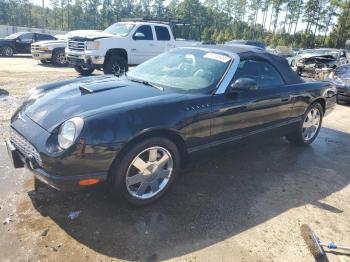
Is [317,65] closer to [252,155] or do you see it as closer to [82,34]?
[82,34]

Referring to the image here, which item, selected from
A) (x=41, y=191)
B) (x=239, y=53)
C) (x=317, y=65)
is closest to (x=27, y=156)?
(x=41, y=191)

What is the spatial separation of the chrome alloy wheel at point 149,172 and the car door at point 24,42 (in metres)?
19.2

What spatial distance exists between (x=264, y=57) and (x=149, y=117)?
7.27 feet

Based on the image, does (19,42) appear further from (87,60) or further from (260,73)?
(260,73)

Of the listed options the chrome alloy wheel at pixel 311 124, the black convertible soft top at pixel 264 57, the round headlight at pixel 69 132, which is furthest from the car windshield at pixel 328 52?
the round headlight at pixel 69 132

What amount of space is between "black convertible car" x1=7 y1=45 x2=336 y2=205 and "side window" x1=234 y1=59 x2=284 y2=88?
1 cm

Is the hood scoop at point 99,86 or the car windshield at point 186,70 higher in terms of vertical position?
the car windshield at point 186,70

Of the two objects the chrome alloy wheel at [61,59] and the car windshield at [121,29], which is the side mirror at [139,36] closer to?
the car windshield at [121,29]

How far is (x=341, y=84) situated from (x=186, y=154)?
770 cm

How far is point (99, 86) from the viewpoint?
3811 millimetres

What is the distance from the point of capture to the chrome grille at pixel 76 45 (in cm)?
1102

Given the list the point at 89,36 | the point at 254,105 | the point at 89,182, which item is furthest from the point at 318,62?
the point at 89,182

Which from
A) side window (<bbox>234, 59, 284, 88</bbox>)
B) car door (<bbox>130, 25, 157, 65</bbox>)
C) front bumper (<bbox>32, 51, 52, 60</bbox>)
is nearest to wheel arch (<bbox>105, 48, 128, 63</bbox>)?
car door (<bbox>130, 25, 157, 65</bbox>)

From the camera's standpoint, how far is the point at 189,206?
352cm
